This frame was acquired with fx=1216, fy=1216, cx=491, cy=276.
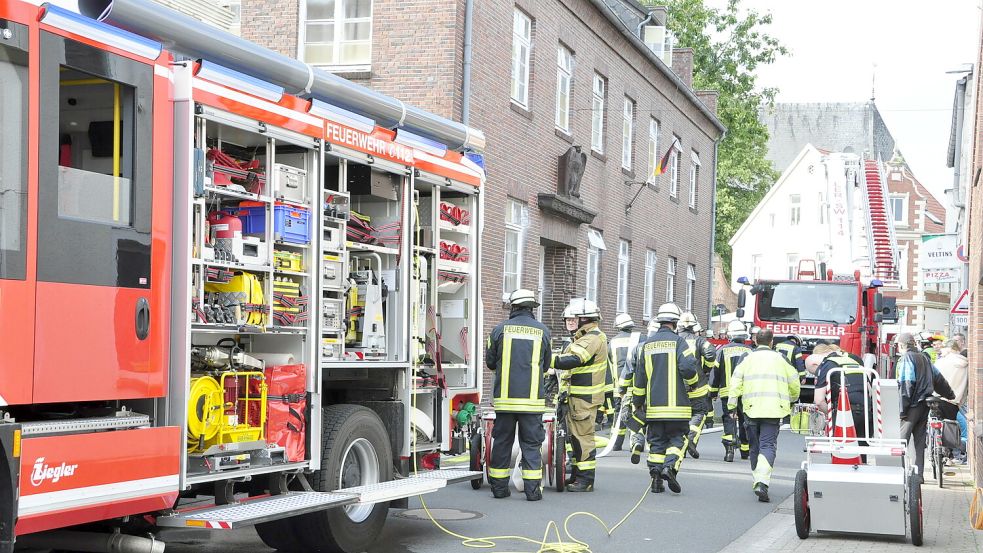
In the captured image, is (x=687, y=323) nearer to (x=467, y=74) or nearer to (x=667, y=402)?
(x=467, y=74)

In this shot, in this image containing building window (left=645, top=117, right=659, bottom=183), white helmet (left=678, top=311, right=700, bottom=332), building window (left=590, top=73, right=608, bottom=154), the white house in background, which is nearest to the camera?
white helmet (left=678, top=311, right=700, bottom=332)

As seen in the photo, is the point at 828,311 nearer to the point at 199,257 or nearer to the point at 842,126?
the point at 199,257

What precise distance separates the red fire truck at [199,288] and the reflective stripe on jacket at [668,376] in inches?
130

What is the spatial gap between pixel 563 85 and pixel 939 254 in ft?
24.3

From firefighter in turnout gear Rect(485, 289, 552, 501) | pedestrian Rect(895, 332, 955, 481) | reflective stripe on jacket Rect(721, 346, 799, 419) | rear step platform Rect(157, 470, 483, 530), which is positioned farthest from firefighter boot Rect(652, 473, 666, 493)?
rear step platform Rect(157, 470, 483, 530)

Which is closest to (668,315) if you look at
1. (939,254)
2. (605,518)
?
(605,518)

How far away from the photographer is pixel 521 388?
35.5ft

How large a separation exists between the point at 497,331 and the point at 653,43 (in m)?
21.1

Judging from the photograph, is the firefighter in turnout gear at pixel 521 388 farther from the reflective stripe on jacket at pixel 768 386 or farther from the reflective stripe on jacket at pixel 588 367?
the reflective stripe on jacket at pixel 768 386

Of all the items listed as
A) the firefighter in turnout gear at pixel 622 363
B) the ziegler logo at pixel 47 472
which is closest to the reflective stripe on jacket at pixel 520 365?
the firefighter in turnout gear at pixel 622 363

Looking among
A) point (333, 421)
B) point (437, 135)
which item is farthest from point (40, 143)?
point (437, 135)

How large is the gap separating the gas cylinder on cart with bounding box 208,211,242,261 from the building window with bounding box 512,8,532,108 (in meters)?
12.5

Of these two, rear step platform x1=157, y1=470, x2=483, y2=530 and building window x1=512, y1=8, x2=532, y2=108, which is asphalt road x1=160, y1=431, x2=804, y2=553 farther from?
building window x1=512, y1=8, x2=532, y2=108

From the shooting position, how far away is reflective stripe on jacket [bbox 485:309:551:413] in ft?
35.5
